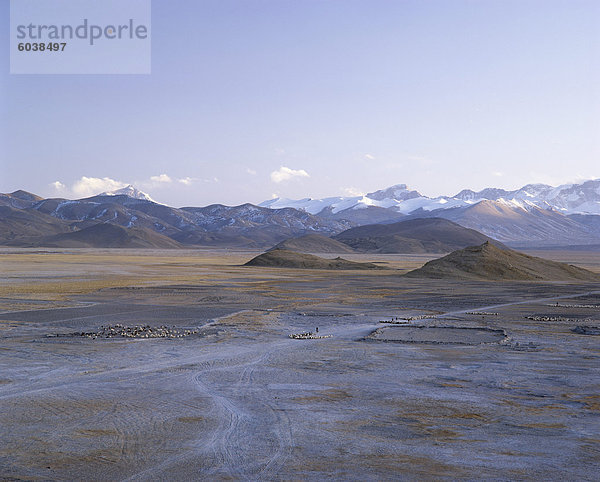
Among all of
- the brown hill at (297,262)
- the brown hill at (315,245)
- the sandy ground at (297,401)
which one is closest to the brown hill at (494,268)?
the brown hill at (297,262)

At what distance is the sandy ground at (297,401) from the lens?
8.41 metres

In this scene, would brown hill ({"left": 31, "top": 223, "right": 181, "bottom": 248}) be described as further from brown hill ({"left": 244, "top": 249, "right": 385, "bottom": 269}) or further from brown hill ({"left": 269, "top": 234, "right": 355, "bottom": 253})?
brown hill ({"left": 244, "top": 249, "right": 385, "bottom": 269})

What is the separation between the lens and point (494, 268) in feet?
196

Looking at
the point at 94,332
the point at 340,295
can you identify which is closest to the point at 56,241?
the point at 340,295

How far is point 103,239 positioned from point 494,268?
152248 mm

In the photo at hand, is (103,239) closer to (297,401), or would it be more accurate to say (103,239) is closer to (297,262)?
(297,262)

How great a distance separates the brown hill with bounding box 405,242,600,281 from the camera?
2306 inches

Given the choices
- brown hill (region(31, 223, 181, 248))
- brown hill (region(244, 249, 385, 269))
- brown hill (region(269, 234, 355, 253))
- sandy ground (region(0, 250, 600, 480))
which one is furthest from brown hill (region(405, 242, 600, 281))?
brown hill (region(31, 223, 181, 248))

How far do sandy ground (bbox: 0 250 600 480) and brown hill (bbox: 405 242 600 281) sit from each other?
33.5 metres

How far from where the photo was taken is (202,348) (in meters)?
18.2

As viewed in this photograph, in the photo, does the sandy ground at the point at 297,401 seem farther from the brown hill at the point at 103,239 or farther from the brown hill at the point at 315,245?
the brown hill at the point at 103,239

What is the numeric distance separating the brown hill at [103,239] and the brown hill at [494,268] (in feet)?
457

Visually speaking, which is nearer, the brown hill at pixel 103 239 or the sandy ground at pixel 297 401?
the sandy ground at pixel 297 401

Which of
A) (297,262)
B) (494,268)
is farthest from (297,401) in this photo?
(297,262)
